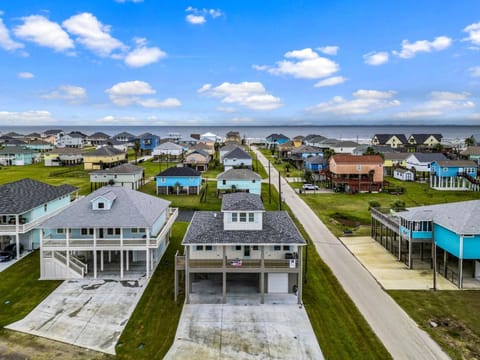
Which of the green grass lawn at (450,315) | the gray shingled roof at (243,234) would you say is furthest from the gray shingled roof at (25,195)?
the green grass lawn at (450,315)

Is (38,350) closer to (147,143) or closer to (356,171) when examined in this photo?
(356,171)

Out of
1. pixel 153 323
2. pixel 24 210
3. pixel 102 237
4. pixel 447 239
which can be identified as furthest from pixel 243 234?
pixel 24 210

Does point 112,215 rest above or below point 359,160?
below

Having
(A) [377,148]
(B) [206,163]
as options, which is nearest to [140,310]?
(B) [206,163]

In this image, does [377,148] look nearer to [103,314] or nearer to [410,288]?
[410,288]

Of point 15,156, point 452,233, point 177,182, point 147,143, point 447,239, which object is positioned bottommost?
point 447,239

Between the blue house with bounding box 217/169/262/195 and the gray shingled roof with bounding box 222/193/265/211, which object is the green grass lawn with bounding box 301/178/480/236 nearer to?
the blue house with bounding box 217/169/262/195
